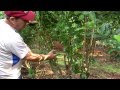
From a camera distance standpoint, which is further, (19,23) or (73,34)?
(73,34)

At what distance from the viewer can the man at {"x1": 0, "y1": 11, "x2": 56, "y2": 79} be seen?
2588mm

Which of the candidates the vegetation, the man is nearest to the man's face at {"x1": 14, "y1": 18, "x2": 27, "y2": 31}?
the man

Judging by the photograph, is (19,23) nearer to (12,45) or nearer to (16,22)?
(16,22)

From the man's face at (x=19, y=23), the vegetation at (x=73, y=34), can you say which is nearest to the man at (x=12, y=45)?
the man's face at (x=19, y=23)

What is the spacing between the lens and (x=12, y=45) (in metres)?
2.59

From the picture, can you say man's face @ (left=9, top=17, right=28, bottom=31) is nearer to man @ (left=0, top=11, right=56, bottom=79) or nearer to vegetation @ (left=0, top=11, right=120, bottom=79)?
man @ (left=0, top=11, right=56, bottom=79)

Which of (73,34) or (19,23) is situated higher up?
(19,23)

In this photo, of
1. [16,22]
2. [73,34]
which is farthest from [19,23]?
[73,34]

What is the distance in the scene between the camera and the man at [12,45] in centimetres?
259
